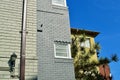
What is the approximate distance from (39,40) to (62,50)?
133 centimetres

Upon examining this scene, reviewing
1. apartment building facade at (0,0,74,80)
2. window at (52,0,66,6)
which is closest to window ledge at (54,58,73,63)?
apartment building facade at (0,0,74,80)

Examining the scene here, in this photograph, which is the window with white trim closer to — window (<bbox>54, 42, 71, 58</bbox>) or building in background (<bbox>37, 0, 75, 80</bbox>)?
building in background (<bbox>37, 0, 75, 80</bbox>)

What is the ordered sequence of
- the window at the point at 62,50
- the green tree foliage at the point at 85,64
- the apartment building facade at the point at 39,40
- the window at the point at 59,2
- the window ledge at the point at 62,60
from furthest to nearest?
the green tree foliage at the point at 85,64, the window at the point at 59,2, the window at the point at 62,50, the window ledge at the point at 62,60, the apartment building facade at the point at 39,40

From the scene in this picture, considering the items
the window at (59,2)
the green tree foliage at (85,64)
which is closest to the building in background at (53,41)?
the window at (59,2)

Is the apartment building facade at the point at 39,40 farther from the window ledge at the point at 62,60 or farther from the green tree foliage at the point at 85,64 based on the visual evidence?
the green tree foliage at the point at 85,64

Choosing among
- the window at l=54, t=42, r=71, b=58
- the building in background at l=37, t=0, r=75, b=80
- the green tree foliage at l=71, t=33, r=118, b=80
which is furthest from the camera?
the green tree foliage at l=71, t=33, r=118, b=80

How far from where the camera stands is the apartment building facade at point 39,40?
31.1ft

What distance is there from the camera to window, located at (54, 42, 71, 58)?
36.6 feet

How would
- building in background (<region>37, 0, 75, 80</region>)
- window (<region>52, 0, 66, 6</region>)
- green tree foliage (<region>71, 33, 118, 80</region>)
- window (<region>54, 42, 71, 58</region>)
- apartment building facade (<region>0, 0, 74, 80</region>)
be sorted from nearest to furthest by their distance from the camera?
apartment building facade (<region>0, 0, 74, 80</region>)
building in background (<region>37, 0, 75, 80</region>)
window (<region>54, 42, 71, 58</region>)
window (<region>52, 0, 66, 6</region>)
green tree foliage (<region>71, 33, 118, 80</region>)

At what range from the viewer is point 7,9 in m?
10.7

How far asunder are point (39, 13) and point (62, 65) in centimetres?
297

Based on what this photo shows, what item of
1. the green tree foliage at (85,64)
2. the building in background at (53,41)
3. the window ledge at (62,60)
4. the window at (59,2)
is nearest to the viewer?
the building in background at (53,41)

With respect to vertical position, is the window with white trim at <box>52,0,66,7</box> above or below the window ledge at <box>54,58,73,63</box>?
above

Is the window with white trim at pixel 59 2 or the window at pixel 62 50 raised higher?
the window with white trim at pixel 59 2
